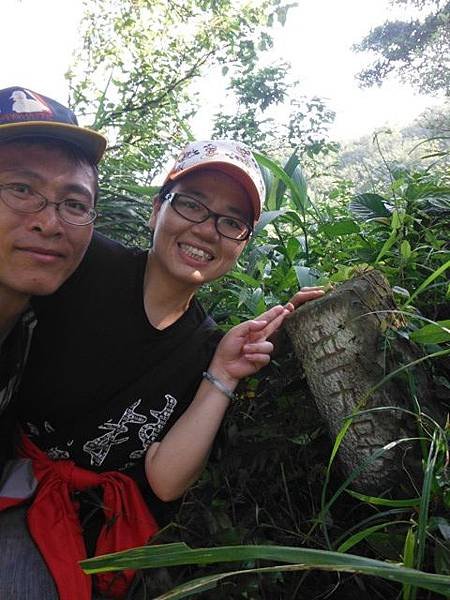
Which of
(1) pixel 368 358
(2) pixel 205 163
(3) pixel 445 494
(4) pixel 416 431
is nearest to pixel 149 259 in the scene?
(2) pixel 205 163

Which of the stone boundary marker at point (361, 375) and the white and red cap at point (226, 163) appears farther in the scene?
the white and red cap at point (226, 163)

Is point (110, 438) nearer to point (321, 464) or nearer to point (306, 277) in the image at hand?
point (321, 464)

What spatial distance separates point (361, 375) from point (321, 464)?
0.93 feet

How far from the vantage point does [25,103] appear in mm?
1300

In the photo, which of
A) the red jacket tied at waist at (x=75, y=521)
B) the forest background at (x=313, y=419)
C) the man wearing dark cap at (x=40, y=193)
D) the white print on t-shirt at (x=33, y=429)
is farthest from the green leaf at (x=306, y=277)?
the white print on t-shirt at (x=33, y=429)

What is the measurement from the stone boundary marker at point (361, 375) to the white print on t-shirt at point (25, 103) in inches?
32.9

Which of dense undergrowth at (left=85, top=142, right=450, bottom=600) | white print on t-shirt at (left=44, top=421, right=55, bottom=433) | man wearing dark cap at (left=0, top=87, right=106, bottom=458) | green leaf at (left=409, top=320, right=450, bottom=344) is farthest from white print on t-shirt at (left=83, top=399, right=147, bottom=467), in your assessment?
green leaf at (left=409, top=320, right=450, bottom=344)

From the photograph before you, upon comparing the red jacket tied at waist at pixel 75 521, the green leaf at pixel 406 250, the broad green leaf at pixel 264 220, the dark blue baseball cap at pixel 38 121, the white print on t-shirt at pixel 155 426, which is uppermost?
the dark blue baseball cap at pixel 38 121

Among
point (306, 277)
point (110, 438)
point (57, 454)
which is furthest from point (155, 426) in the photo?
point (306, 277)

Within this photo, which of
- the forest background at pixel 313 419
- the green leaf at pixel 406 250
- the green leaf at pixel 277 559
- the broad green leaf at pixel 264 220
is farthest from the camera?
the broad green leaf at pixel 264 220

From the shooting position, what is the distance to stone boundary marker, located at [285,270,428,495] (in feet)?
3.81

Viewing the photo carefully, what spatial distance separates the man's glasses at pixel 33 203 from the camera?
1.25 metres

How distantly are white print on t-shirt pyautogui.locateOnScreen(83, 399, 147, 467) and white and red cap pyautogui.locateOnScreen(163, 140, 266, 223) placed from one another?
68 centimetres

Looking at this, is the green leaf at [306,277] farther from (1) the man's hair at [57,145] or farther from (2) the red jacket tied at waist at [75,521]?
(2) the red jacket tied at waist at [75,521]
